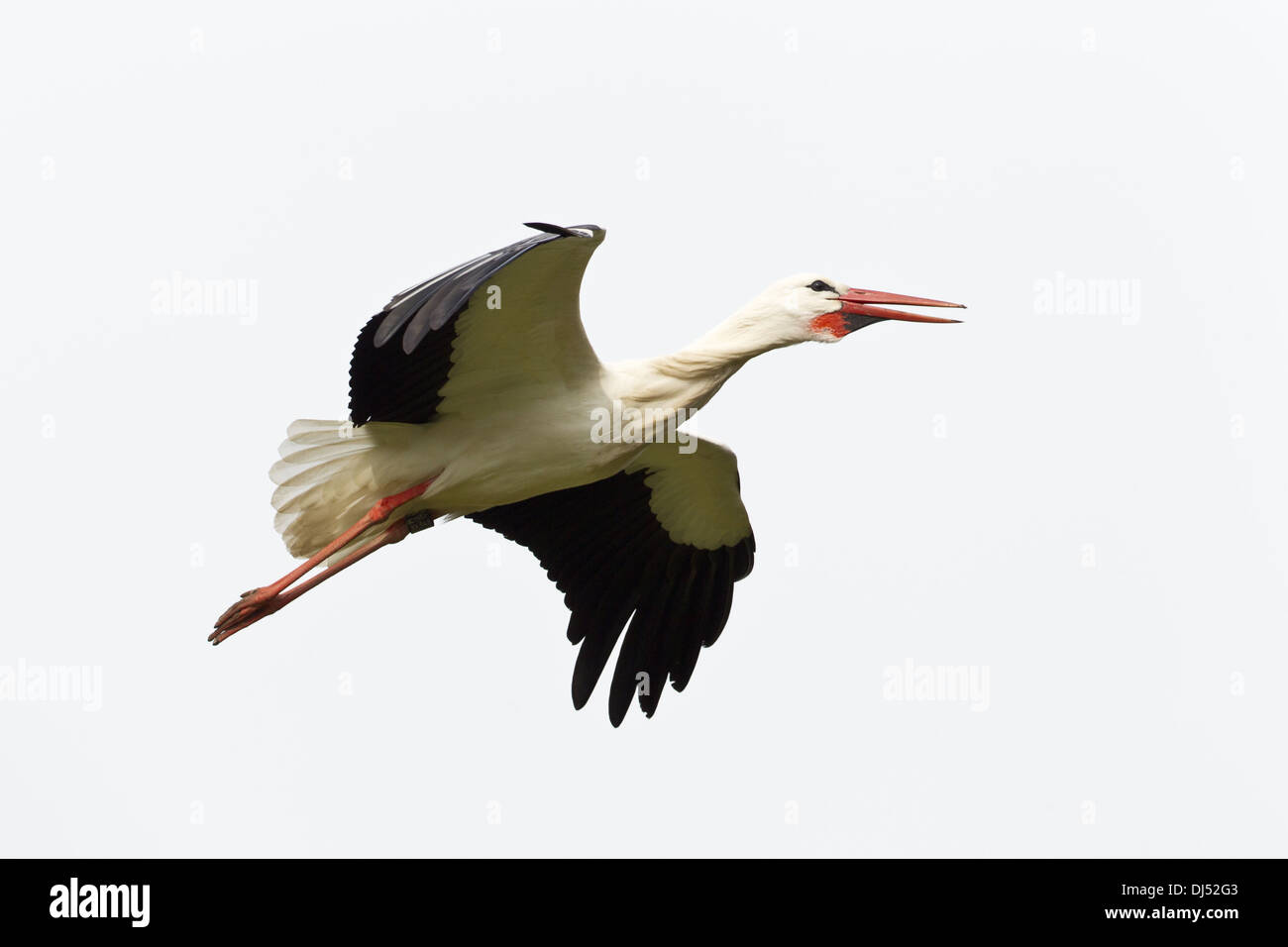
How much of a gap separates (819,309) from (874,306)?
225 millimetres

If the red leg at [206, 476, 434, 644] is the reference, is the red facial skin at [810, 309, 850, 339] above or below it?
above

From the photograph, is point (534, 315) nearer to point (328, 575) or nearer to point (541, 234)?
point (541, 234)

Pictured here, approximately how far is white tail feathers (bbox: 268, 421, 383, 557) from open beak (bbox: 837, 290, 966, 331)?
71.2 inches

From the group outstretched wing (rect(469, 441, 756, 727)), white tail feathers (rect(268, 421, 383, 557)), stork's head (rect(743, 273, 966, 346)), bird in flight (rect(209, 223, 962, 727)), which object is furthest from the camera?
outstretched wing (rect(469, 441, 756, 727))

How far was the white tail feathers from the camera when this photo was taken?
316 inches

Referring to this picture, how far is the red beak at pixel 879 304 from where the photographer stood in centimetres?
795

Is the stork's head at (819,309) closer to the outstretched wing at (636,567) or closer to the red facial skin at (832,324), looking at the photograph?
the red facial skin at (832,324)

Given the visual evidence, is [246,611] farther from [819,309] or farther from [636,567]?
[819,309]

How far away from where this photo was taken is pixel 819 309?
789cm

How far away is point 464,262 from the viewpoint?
22.3 ft

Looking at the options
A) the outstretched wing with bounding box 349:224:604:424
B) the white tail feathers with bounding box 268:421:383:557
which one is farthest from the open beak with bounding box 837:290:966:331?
the white tail feathers with bounding box 268:421:383:557

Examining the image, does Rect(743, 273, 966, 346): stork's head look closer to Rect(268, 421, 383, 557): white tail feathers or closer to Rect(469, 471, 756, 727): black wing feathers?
Rect(469, 471, 756, 727): black wing feathers

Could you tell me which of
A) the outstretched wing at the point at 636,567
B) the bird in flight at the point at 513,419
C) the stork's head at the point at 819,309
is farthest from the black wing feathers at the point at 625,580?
the stork's head at the point at 819,309

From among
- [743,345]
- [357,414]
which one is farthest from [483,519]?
[743,345]
